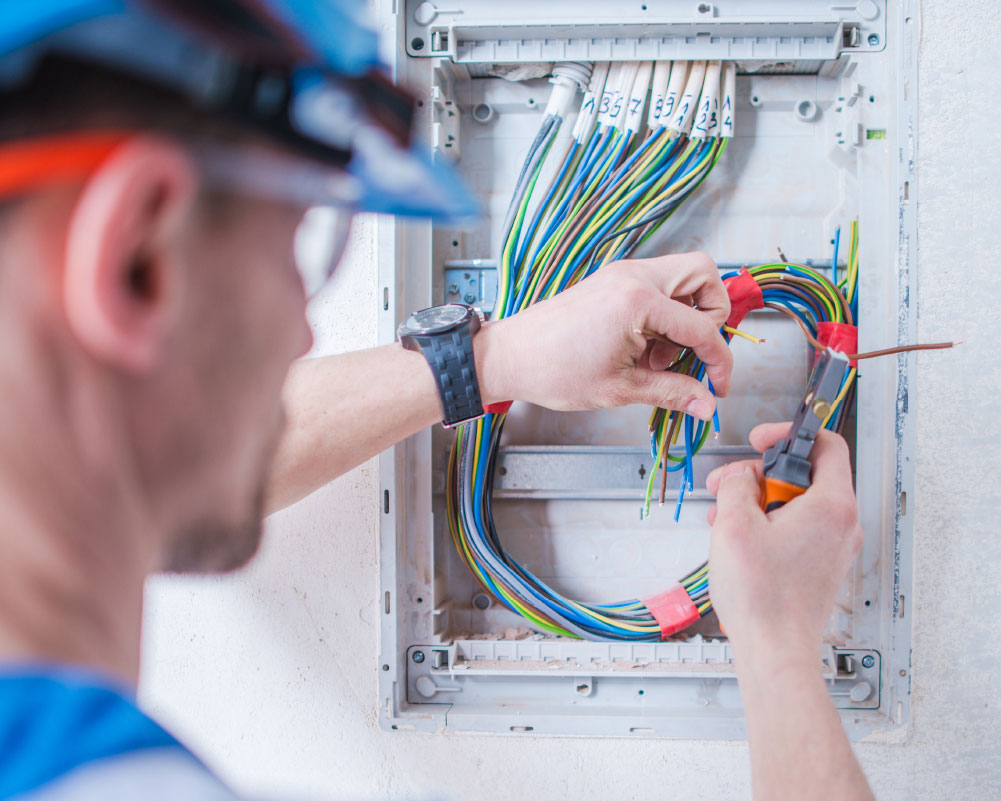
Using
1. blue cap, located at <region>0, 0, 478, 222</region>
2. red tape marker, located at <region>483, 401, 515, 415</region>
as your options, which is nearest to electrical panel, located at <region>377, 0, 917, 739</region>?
red tape marker, located at <region>483, 401, 515, 415</region>

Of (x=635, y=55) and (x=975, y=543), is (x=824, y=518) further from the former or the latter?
(x=635, y=55)

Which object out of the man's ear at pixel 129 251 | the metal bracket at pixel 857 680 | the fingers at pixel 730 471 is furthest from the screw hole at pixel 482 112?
the metal bracket at pixel 857 680

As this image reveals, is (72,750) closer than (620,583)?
Yes

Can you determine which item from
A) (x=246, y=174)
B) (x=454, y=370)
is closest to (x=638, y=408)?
(x=454, y=370)

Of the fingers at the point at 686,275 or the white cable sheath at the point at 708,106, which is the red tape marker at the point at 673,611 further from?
the white cable sheath at the point at 708,106

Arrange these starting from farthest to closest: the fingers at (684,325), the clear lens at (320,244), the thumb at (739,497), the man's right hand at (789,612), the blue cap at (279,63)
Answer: the fingers at (684,325) → the thumb at (739,497) → the man's right hand at (789,612) → the clear lens at (320,244) → the blue cap at (279,63)

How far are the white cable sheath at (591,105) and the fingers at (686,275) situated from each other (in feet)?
0.94

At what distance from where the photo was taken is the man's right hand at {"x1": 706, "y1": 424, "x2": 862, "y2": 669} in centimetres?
71

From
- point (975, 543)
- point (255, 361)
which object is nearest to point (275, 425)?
point (255, 361)

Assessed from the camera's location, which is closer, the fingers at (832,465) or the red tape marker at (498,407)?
the fingers at (832,465)

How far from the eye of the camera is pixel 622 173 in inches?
41.6

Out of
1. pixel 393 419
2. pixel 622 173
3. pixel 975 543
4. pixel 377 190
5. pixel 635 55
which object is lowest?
pixel 975 543

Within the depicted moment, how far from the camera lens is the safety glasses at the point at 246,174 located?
11.4 inches

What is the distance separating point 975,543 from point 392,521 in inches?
33.4
